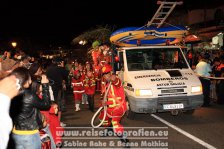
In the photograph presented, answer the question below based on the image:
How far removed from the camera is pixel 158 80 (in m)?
7.90

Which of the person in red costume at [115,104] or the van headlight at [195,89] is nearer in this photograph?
the person in red costume at [115,104]

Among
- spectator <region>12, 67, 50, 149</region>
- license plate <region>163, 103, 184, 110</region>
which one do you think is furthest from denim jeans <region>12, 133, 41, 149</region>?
license plate <region>163, 103, 184, 110</region>

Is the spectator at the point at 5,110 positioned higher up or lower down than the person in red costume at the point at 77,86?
higher up

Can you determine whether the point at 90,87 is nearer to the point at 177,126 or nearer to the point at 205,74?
the point at 177,126

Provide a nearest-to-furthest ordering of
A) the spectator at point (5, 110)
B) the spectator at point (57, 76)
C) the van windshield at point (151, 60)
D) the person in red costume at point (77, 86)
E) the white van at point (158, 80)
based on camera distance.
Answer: the spectator at point (5, 110)
the white van at point (158, 80)
the spectator at point (57, 76)
the van windshield at point (151, 60)
the person in red costume at point (77, 86)

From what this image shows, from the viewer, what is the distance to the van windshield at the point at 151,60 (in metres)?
8.79

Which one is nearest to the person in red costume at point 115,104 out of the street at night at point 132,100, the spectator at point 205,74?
the street at night at point 132,100

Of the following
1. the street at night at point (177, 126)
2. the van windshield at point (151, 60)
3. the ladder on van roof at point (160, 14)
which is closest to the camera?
the street at night at point (177, 126)

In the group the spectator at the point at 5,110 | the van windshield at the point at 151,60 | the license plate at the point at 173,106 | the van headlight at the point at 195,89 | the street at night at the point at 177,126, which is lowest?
the street at night at the point at 177,126

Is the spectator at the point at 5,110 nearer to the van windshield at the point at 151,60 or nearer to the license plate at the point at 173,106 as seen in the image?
the license plate at the point at 173,106

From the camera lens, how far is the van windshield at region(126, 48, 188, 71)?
879cm

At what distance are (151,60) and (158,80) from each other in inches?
45.3

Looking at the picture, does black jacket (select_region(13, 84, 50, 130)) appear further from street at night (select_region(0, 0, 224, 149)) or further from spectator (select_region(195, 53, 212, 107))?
spectator (select_region(195, 53, 212, 107))

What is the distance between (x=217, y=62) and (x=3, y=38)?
3236cm
